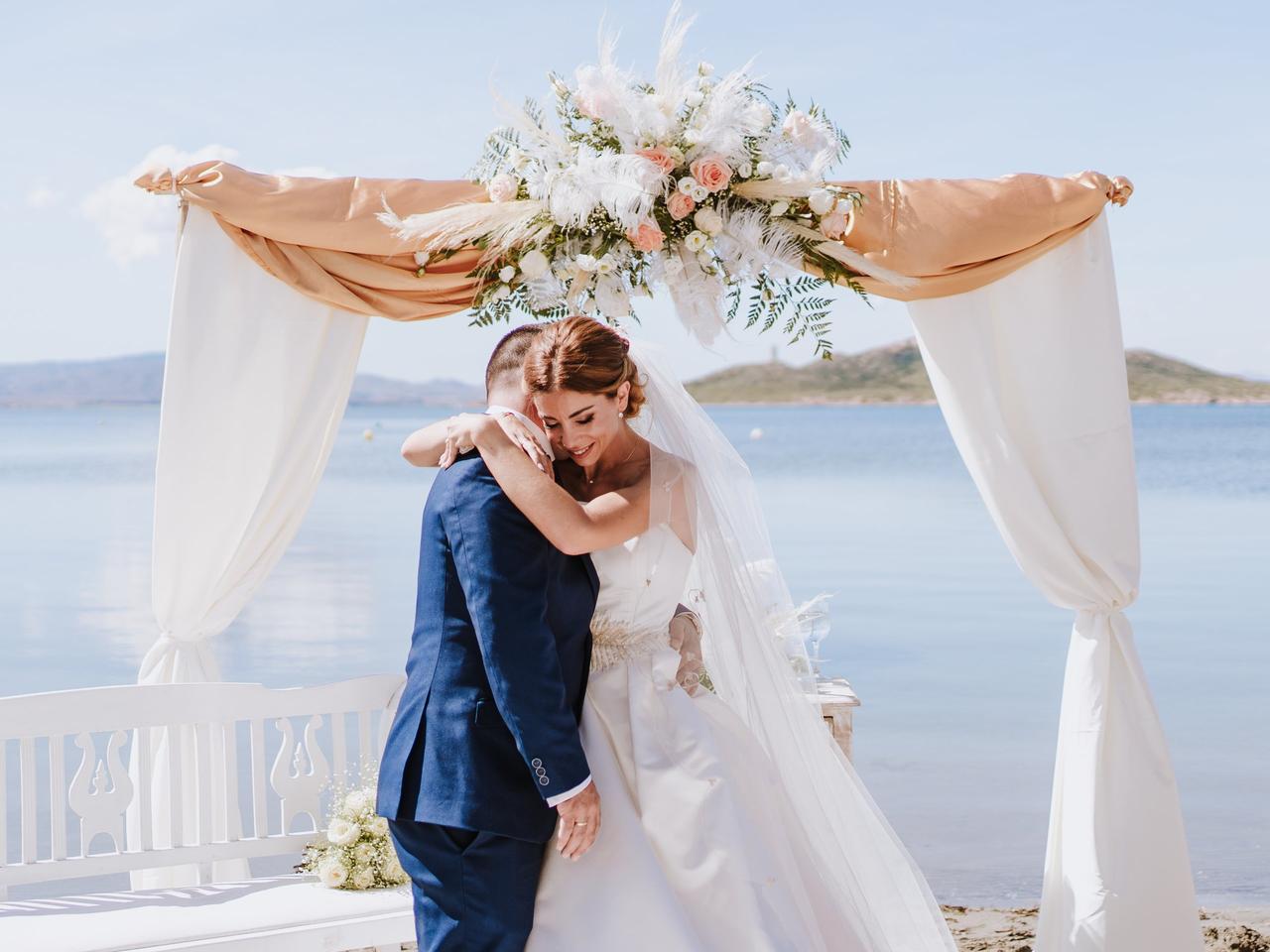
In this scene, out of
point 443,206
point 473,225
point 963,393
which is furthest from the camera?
point 963,393

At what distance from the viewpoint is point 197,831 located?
3990 mm

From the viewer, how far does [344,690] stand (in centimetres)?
389

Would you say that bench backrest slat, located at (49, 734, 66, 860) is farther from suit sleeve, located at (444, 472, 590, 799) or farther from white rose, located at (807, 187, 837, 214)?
white rose, located at (807, 187, 837, 214)

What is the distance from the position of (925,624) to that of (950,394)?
28.4 ft

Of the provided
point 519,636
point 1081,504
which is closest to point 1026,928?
point 1081,504

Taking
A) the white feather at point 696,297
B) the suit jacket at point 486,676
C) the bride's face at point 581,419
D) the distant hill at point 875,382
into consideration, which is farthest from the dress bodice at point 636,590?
the distant hill at point 875,382

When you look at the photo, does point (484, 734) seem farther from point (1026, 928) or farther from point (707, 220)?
point (1026, 928)

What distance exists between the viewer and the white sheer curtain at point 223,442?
12.8 feet

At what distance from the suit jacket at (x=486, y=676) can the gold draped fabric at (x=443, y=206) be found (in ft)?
4.26

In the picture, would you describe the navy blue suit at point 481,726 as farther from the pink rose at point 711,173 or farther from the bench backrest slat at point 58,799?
the bench backrest slat at point 58,799

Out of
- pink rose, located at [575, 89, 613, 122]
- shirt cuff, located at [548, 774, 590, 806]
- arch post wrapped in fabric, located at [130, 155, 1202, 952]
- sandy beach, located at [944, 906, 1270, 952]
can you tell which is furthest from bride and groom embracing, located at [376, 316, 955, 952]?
sandy beach, located at [944, 906, 1270, 952]

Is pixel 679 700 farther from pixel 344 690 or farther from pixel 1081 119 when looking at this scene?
pixel 1081 119

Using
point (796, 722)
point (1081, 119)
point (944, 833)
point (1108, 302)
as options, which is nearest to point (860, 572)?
point (944, 833)

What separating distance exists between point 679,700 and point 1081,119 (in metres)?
29.3
